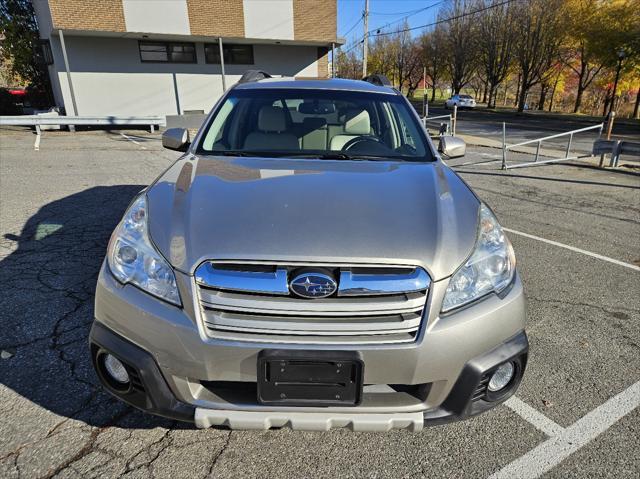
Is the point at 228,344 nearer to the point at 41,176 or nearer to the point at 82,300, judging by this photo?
the point at 82,300

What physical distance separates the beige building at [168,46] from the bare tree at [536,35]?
2375cm

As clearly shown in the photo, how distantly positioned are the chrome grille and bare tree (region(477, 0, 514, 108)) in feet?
140

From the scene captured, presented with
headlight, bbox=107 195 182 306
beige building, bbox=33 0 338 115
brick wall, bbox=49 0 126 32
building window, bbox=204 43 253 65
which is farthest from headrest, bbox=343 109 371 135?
building window, bbox=204 43 253 65

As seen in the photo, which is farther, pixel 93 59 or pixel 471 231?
pixel 93 59

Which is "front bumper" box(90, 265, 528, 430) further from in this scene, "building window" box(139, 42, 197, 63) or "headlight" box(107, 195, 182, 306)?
"building window" box(139, 42, 197, 63)

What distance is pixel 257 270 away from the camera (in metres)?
1.69

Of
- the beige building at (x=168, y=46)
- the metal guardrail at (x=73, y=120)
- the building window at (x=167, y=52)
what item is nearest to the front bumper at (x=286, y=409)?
the metal guardrail at (x=73, y=120)

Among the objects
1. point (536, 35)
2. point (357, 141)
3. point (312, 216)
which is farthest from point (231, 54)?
point (536, 35)

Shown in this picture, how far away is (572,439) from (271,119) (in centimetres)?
273

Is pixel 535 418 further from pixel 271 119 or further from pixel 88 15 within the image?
pixel 88 15

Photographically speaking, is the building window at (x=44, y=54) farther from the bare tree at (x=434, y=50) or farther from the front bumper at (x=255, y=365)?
the bare tree at (x=434, y=50)

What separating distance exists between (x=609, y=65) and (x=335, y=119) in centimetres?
3552

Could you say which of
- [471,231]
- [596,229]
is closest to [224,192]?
[471,231]

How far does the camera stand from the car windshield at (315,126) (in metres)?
2.88
